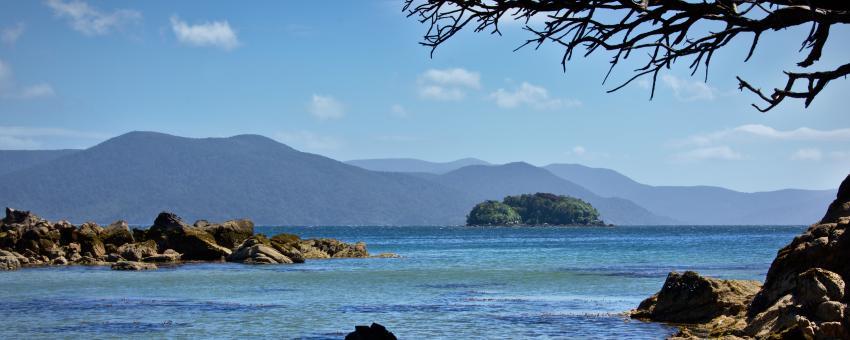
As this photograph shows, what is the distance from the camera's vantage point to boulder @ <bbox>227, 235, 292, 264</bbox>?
198 ft

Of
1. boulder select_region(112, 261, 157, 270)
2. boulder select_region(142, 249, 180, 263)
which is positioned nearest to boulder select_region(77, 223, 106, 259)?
boulder select_region(142, 249, 180, 263)

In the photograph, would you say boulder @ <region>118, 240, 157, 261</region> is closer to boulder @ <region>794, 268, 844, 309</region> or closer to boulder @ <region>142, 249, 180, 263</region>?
boulder @ <region>142, 249, 180, 263</region>

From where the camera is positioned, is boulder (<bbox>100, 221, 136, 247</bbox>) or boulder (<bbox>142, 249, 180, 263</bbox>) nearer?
boulder (<bbox>142, 249, 180, 263</bbox>)

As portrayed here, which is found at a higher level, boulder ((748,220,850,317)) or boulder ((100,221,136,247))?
boulder ((100,221,136,247))

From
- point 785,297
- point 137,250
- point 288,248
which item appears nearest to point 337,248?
point 288,248

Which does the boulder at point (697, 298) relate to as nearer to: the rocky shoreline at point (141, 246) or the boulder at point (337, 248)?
the rocky shoreline at point (141, 246)

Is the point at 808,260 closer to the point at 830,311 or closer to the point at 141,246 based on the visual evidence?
the point at 830,311

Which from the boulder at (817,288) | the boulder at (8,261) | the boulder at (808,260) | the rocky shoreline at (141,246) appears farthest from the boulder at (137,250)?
the boulder at (817,288)

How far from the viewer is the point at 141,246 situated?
205 ft

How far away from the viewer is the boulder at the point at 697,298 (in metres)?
23.2

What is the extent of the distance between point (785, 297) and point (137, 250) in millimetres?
48999

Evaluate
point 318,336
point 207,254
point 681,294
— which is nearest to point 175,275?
point 207,254

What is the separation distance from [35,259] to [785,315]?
5269 centimetres

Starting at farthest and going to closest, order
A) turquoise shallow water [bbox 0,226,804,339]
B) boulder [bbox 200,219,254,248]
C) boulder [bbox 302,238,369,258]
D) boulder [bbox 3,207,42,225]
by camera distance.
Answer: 1. boulder [bbox 3,207,42,225]
2. boulder [bbox 302,238,369,258]
3. boulder [bbox 200,219,254,248]
4. turquoise shallow water [bbox 0,226,804,339]
